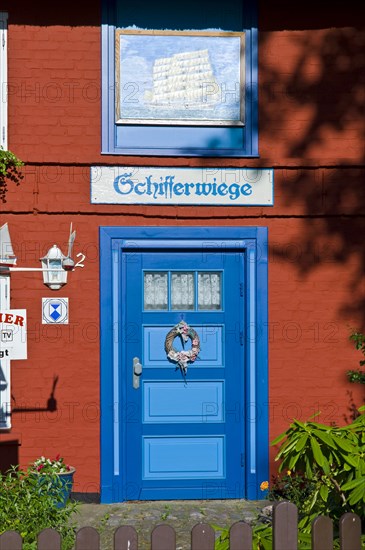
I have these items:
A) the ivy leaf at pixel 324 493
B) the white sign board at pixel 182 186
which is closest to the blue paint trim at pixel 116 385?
the white sign board at pixel 182 186

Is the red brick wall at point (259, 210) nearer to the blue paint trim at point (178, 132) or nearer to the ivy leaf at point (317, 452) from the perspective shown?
the blue paint trim at point (178, 132)

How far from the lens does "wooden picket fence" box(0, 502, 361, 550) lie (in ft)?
10.6

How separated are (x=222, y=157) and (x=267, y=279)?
3.97 feet

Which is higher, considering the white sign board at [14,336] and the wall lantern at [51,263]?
the wall lantern at [51,263]

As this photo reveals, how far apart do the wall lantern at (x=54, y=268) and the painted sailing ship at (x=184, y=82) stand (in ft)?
5.66

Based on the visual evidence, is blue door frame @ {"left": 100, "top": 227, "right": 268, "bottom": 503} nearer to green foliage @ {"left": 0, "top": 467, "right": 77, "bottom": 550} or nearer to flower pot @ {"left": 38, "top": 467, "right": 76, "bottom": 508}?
flower pot @ {"left": 38, "top": 467, "right": 76, "bottom": 508}

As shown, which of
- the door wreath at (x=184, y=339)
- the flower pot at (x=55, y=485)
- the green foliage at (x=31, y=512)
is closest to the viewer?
the green foliage at (x=31, y=512)

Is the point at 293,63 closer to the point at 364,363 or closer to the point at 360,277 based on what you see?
the point at 360,277

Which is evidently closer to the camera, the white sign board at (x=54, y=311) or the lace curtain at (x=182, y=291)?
the white sign board at (x=54, y=311)

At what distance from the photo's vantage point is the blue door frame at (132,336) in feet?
24.2

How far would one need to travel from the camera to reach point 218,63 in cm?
757

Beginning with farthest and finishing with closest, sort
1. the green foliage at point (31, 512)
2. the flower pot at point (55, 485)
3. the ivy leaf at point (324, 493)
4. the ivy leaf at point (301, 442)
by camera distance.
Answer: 1. the flower pot at point (55, 485)
2. the green foliage at point (31, 512)
3. the ivy leaf at point (324, 493)
4. the ivy leaf at point (301, 442)

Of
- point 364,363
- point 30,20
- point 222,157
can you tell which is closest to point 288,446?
point 364,363

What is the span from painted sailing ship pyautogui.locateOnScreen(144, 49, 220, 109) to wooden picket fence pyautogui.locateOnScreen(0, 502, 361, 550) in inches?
192
